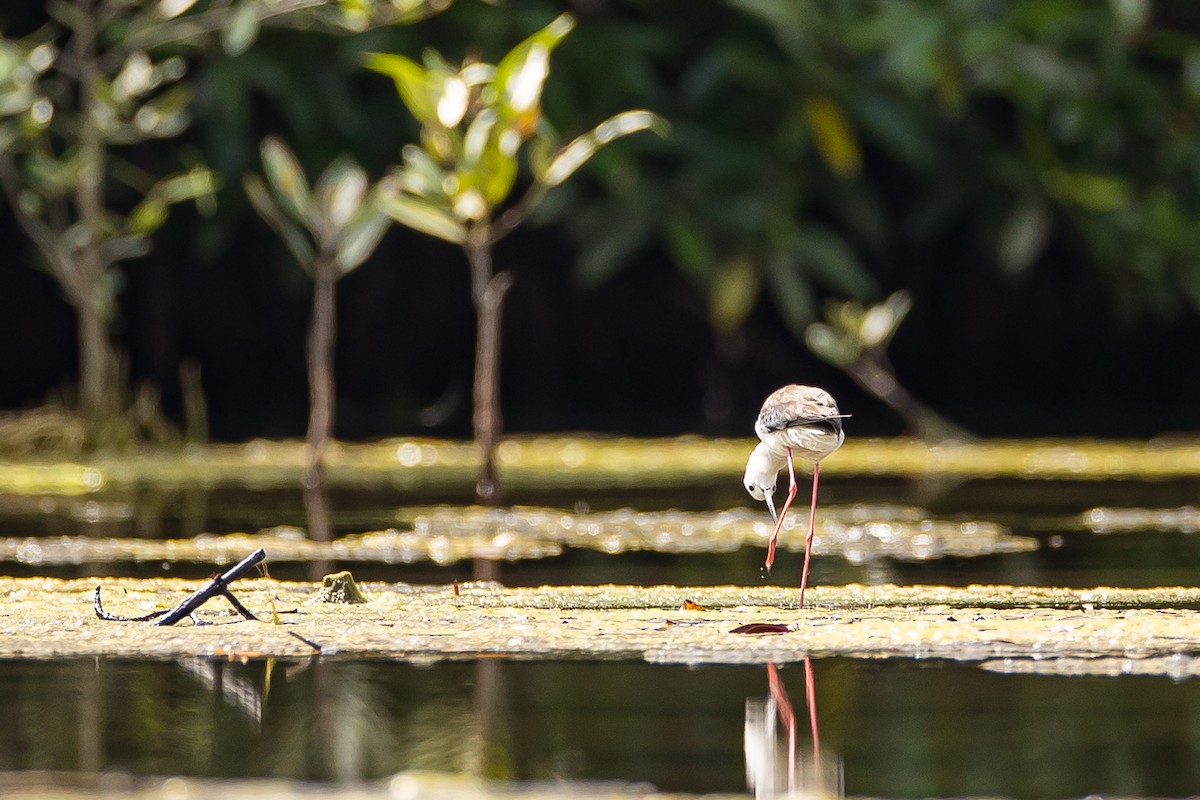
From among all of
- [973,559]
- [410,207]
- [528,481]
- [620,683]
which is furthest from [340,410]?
[620,683]

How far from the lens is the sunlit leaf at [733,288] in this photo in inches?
339

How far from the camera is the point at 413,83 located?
4.95m

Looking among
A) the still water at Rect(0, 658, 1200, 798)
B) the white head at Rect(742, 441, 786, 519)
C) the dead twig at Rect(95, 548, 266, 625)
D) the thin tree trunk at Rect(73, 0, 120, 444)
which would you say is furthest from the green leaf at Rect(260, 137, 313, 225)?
the still water at Rect(0, 658, 1200, 798)

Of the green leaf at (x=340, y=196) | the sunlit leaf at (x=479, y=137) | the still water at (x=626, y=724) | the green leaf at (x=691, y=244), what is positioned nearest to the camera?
the still water at (x=626, y=724)

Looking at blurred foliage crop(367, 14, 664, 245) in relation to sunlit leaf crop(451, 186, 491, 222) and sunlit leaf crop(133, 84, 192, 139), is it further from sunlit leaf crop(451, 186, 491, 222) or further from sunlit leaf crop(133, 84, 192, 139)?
sunlit leaf crop(133, 84, 192, 139)

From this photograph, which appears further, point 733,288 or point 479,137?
point 733,288

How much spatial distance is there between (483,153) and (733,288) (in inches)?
146

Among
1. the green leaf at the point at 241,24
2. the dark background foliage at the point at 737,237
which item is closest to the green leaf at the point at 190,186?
the green leaf at the point at 241,24

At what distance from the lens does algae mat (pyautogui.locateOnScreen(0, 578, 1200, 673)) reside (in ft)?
8.36

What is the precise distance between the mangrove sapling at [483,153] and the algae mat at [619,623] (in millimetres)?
1884

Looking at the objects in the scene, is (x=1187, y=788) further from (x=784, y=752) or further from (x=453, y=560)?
(x=453, y=560)

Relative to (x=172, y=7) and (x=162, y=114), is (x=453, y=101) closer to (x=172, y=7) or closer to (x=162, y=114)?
(x=172, y=7)

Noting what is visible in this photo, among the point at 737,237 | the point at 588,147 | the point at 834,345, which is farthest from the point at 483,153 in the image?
the point at 737,237

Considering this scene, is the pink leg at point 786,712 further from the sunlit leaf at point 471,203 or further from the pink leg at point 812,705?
the sunlit leaf at point 471,203
